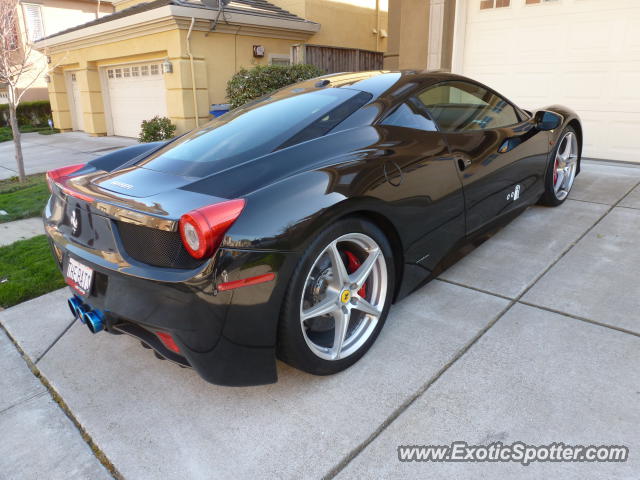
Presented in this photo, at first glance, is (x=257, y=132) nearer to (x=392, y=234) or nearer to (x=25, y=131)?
(x=392, y=234)

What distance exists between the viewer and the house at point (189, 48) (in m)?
10.6

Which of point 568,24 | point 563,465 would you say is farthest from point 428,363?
point 568,24

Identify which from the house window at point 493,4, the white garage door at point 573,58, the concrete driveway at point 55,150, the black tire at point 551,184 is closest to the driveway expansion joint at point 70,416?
Answer: the black tire at point 551,184

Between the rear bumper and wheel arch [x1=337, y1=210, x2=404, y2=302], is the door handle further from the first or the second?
the rear bumper

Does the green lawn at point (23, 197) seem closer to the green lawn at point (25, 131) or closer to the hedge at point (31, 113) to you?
the green lawn at point (25, 131)

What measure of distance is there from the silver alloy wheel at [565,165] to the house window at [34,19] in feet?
72.7

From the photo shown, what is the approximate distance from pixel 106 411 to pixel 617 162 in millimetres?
6914

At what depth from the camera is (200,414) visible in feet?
7.84

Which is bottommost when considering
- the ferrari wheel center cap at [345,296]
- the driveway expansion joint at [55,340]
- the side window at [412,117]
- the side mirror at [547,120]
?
the driveway expansion joint at [55,340]

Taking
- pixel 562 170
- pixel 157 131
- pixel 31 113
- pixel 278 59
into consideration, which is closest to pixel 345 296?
pixel 562 170

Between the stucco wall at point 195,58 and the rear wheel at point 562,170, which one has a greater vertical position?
the stucco wall at point 195,58

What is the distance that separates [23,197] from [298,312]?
256 inches

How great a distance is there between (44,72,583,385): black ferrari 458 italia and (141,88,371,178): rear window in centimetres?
1

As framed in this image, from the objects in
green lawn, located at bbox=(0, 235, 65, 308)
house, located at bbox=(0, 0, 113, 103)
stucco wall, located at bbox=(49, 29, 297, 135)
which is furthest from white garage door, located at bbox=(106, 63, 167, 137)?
green lawn, located at bbox=(0, 235, 65, 308)
